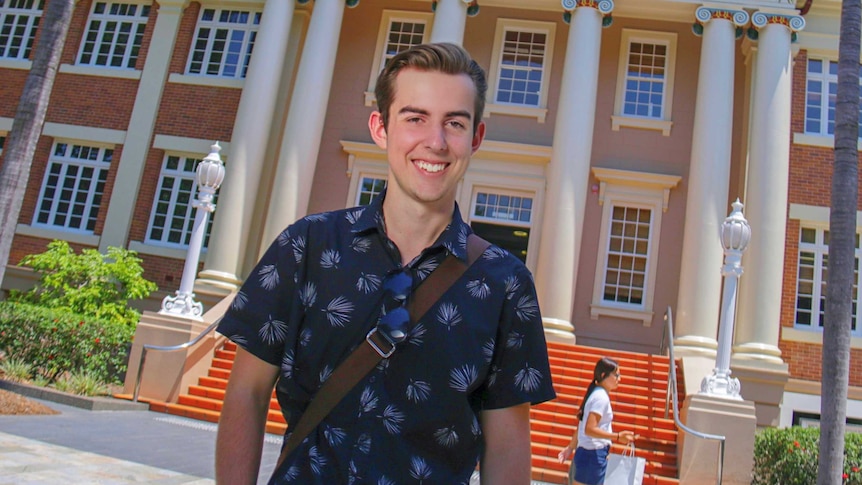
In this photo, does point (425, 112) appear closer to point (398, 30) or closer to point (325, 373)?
point (325, 373)

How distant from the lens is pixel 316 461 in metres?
1.73

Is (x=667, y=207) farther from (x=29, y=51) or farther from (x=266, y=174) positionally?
(x=29, y=51)

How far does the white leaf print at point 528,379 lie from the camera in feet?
6.26

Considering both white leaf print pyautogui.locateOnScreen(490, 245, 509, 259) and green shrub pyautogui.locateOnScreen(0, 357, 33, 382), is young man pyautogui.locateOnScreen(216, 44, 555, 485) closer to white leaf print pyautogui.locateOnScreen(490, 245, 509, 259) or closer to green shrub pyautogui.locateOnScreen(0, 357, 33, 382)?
white leaf print pyautogui.locateOnScreen(490, 245, 509, 259)

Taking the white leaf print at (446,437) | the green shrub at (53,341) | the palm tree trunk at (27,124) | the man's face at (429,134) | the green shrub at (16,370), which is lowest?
the green shrub at (16,370)

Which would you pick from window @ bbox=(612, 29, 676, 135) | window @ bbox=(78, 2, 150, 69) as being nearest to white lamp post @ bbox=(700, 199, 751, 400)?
window @ bbox=(612, 29, 676, 135)

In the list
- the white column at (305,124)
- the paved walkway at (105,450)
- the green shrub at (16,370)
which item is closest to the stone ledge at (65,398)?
the paved walkway at (105,450)

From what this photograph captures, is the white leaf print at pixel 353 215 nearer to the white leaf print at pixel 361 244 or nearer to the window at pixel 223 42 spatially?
the white leaf print at pixel 361 244

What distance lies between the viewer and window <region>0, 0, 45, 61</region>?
20.6 m

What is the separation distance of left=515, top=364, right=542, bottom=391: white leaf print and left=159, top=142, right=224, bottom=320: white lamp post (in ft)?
38.8

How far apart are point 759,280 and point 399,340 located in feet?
47.0

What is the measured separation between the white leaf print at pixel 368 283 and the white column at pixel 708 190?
1319 centimetres

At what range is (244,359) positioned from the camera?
1.87m

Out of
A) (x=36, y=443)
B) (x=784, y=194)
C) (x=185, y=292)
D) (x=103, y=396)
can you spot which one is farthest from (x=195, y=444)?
(x=784, y=194)
